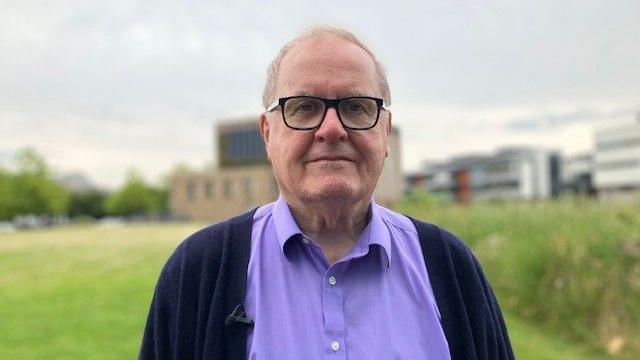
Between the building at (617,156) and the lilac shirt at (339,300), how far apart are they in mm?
76817

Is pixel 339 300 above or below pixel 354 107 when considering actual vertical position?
below

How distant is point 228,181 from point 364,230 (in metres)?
74.4

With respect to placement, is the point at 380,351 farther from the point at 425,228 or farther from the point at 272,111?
the point at 272,111

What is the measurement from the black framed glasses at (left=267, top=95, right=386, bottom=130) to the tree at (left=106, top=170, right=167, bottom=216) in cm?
8612

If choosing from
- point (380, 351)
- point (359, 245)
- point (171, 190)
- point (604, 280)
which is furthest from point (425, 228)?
point (171, 190)

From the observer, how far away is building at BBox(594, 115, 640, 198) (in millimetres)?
73188

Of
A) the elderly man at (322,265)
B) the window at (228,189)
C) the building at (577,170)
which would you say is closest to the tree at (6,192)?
the window at (228,189)

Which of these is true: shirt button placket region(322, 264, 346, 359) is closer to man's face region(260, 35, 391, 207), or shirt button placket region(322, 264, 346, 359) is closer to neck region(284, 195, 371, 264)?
neck region(284, 195, 371, 264)

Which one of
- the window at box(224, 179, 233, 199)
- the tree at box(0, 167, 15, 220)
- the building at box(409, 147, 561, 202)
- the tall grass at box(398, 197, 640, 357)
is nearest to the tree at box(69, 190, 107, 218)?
the tree at box(0, 167, 15, 220)

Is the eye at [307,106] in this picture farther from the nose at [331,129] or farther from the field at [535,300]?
the field at [535,300]

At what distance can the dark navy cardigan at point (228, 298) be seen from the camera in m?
1.82

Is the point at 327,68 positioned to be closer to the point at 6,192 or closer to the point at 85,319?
the point at 85,319

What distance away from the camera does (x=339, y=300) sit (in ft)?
5.93

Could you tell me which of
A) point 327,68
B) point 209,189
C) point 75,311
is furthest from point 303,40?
point 209,189
